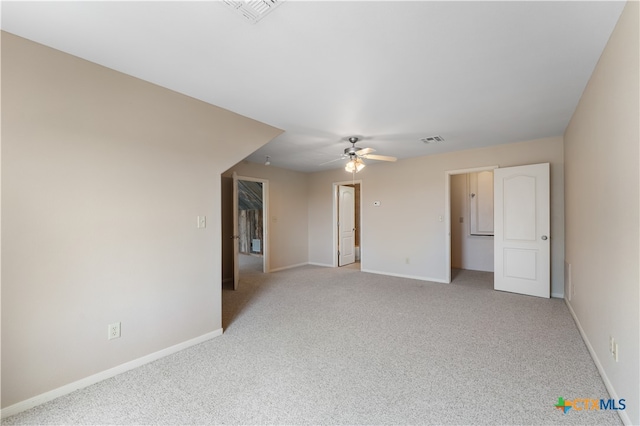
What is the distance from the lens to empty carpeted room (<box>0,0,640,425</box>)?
166 cm

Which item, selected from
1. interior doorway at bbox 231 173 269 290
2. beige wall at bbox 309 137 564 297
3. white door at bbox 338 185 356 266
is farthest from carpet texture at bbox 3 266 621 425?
white door at bbox 338 185 356 266

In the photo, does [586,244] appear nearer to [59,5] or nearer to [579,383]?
[579,383]

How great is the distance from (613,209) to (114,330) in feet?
12.1

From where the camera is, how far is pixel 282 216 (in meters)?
6.30

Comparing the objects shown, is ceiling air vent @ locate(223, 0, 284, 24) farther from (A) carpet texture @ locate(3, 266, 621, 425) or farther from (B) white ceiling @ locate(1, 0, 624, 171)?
(A) carpet texture @ locate(3, 266, 621, 425)

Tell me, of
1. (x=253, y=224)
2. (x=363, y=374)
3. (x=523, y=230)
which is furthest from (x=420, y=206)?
(x=253, y=224)

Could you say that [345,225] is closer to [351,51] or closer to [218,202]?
[218,202]

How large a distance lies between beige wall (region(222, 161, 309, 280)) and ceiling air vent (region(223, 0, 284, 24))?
3897mm

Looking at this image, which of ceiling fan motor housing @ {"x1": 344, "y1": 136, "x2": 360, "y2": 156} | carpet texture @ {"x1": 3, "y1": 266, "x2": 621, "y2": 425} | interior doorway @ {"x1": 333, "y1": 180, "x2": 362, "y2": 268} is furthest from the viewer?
interior doorway @ {"x1": 333, "y1": 180, "x2": 362, "y2": 268}

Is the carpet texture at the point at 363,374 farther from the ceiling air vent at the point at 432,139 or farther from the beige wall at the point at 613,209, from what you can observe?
the ceiling air vent at the point at 432,139

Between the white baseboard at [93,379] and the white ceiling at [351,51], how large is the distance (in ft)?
7.79

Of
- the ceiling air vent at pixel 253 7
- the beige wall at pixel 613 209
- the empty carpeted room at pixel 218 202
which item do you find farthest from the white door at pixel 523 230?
the ceiling air vent at pixel 253 7

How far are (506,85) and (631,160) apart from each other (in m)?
1.26

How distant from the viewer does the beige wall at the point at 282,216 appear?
527cm
